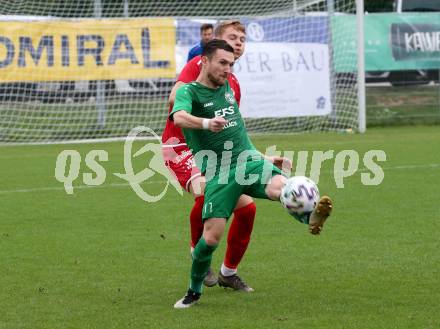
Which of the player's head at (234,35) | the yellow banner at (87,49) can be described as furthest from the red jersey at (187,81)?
the yellow banner at (87,49)

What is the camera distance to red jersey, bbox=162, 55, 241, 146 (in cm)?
736

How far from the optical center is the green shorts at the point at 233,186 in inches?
258

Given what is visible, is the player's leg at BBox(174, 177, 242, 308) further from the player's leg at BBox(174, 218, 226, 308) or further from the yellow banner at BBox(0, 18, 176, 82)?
the yellow banner at BBox(0, 18, 176, 82)

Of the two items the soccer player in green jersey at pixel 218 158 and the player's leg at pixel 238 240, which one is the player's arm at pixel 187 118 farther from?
the player's leg at pixel 238 240

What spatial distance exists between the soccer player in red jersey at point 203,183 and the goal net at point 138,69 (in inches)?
440

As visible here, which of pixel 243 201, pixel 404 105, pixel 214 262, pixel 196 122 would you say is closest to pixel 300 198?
pixel 196 122

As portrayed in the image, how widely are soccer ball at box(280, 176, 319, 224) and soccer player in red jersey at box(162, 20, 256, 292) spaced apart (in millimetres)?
805

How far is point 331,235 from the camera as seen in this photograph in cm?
904

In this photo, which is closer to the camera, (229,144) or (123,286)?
(229,144)

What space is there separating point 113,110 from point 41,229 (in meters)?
10.6

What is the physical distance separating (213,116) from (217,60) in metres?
0.39

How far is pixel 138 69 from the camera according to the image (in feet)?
63.2

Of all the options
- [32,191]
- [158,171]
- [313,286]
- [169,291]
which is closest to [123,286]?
[169,291]

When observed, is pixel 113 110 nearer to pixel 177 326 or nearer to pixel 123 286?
pixel 123 286
